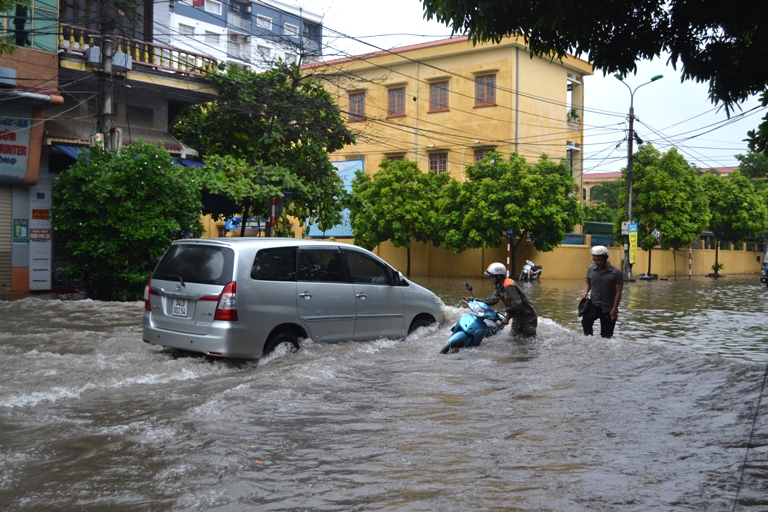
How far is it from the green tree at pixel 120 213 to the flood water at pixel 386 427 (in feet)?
17.1

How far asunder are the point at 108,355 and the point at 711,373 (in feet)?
24.4

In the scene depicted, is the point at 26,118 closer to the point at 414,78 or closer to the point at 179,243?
the point at 179,243

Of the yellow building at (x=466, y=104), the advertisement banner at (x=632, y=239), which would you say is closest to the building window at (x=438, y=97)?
the yellow building at (x=466, y=104)

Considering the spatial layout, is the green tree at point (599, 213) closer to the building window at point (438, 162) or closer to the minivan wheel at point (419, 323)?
the building window at point (438, 162)

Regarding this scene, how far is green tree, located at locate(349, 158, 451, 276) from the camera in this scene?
123 ft

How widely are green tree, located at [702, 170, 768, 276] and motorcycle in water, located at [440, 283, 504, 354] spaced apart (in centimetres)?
4169

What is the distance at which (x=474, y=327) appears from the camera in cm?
1015

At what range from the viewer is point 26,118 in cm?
1817

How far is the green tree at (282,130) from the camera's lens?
2083 cm

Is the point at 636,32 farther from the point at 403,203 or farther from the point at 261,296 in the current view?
the point at 403,203

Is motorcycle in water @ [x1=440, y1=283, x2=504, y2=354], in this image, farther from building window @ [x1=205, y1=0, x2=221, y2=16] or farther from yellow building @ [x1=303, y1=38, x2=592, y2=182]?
building window @ [x1=205, y1=0, x2=221, y2=16]

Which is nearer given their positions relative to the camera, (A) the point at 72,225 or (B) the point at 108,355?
(B) the point at 108,355

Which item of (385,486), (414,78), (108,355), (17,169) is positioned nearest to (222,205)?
(17,169)

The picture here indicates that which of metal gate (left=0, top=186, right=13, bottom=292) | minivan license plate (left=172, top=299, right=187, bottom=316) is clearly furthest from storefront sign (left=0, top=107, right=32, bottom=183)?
minivan license plate (left=172, top=299, right=187, bottom=316)
